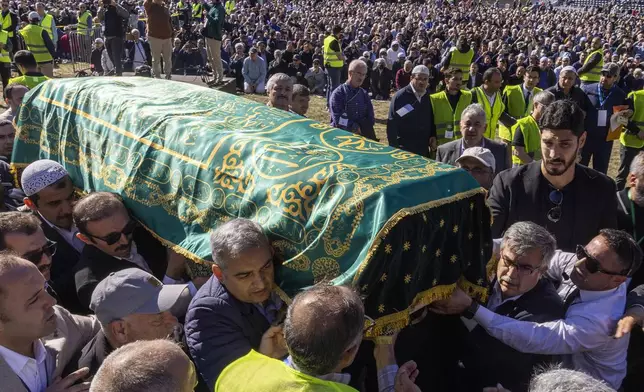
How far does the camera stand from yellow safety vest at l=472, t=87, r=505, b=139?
6.80m

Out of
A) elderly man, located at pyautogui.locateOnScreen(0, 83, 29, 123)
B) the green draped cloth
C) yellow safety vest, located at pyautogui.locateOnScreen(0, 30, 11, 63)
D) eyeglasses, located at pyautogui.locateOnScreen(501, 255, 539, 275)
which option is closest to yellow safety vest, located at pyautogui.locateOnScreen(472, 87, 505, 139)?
the green draped cloth

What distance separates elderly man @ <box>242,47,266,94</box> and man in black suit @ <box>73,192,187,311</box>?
11.7m

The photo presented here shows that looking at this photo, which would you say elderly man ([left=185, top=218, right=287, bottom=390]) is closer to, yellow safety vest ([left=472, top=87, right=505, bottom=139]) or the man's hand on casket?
the man's hand on casket

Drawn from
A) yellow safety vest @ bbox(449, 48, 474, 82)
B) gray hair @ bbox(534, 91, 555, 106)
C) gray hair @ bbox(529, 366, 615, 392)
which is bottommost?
yellow safety vest @ bbox(449, 48, 474, 82)

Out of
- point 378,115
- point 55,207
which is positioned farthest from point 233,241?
point 378,115

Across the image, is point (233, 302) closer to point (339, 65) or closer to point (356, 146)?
point (356, 146)

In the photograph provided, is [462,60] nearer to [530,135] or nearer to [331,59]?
[331,59]

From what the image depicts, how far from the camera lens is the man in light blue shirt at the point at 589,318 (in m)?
2.56

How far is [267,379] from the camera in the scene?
184 cm

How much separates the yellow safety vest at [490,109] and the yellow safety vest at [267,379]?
17.9 ft

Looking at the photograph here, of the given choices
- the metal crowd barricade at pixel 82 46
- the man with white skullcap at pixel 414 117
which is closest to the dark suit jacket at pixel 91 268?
the man with white skullcap at pixel 414 117

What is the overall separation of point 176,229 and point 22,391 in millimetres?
1166

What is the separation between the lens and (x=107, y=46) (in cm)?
1122

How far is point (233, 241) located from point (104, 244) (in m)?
0.98
